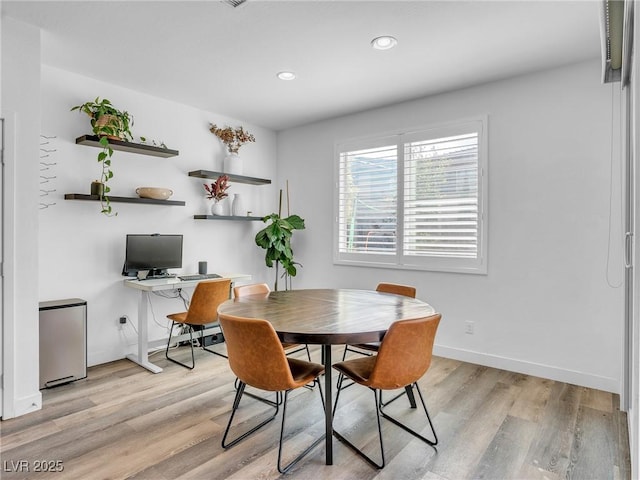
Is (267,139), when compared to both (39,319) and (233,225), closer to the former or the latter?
(233,225)

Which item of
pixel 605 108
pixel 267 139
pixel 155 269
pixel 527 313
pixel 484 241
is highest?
pixel 267 139

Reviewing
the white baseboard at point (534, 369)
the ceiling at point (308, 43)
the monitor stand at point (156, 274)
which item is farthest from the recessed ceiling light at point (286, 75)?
the white baseboard at point (534, 369)

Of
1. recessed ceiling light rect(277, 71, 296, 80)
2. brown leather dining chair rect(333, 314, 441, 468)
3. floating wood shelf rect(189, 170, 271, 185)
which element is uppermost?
recessed ceiling light rect(277, 71, 296, 80)

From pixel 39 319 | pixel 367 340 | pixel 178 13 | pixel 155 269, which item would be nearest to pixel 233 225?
pixel 155 269

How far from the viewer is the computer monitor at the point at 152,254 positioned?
3.72m

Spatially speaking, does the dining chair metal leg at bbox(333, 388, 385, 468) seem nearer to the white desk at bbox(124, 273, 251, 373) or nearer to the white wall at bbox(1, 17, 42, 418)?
the white desk at bbox(124, 273, 251, 373)

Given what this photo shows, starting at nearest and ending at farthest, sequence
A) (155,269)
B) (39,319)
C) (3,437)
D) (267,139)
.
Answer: (3,437)
(39,319)
(155,269)
(267,139)

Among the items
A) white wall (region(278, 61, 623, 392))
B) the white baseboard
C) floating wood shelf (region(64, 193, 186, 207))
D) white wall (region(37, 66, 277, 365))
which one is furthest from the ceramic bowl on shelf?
the white baseboard

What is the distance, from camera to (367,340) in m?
1.90

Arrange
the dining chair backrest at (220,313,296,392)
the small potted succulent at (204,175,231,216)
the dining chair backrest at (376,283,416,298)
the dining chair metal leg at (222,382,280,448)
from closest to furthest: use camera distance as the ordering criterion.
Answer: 1. the dining chair backrest at (220,313,296,392)
2. the dining chair metal leg at (222,382,280,448)
3. the dining chair backrest at (376,283,416,298)
4. the small potted succulent at (204,175,231,216)

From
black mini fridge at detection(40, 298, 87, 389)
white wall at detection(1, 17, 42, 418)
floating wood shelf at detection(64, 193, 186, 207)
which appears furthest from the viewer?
floating wood shelf at detection(64, 193, 186, 207)

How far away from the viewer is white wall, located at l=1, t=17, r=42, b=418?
8.36 feet

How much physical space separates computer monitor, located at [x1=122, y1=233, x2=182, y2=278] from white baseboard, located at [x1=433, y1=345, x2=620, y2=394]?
2974mm

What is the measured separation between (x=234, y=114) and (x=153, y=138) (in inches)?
42.8
